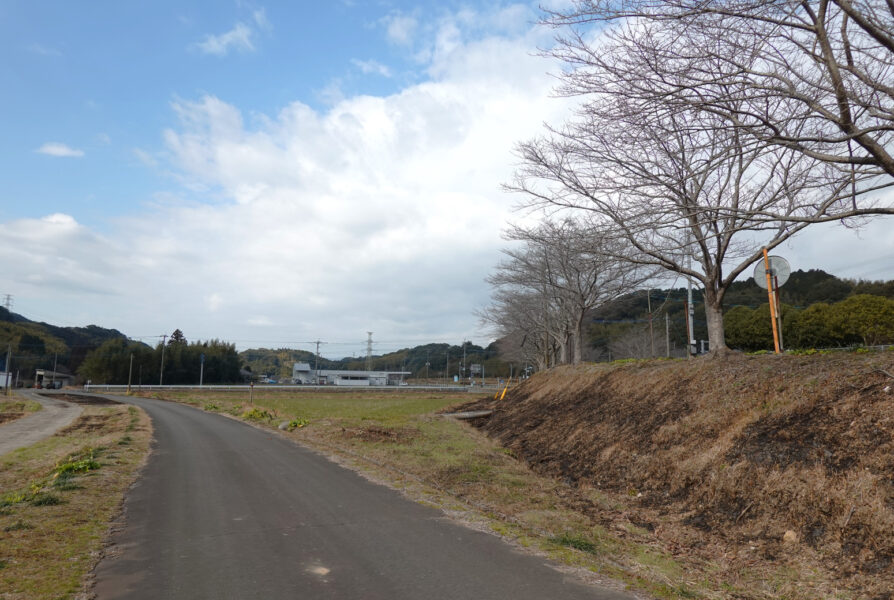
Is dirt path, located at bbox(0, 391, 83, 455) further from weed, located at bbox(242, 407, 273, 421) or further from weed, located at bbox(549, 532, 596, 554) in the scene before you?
weed, located at bbox(549, 532, 596, 554)

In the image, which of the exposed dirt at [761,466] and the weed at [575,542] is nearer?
the exposed dirt at [761,466]

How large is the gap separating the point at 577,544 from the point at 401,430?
454 inches

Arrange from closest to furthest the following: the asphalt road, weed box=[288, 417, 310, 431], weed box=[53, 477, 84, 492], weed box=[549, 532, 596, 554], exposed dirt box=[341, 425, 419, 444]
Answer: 1. the asphalt road
2. weed box=[549, 532, 596, 554]
3. weed box=[53, 477, 84, 492]
4. exposed dirt box=[341, 425, 419, 444]
5. weed box=[288, 417, 310, 431]

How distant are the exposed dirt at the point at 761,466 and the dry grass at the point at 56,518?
19.5 ft

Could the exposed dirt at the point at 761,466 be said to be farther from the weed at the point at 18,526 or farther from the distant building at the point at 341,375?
the distant building at the point at 341,375

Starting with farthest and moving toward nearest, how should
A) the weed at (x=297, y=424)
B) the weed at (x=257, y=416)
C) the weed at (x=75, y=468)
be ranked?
the weed at (x=257, y=416)
the weed at (x=297, y=424)
the weed at (x=75, y=468)

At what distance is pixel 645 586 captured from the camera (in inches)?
191

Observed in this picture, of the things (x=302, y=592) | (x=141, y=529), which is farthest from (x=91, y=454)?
→ (x=302, y=592)

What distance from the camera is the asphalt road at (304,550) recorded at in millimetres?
4641

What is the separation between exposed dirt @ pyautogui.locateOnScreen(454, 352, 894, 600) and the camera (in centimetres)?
528

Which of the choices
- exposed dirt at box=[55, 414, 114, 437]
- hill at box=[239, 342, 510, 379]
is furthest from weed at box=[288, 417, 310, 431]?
hill at box=[239, 342, 510, 379]

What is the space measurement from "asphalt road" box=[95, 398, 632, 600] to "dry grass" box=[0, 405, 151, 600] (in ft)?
0.92

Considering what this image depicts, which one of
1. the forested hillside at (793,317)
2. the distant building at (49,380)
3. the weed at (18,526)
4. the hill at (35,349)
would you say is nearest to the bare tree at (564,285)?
the forested hillside at (793,317)

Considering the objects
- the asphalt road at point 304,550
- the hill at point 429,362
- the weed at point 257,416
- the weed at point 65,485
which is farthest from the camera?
the hill at point 429,362
